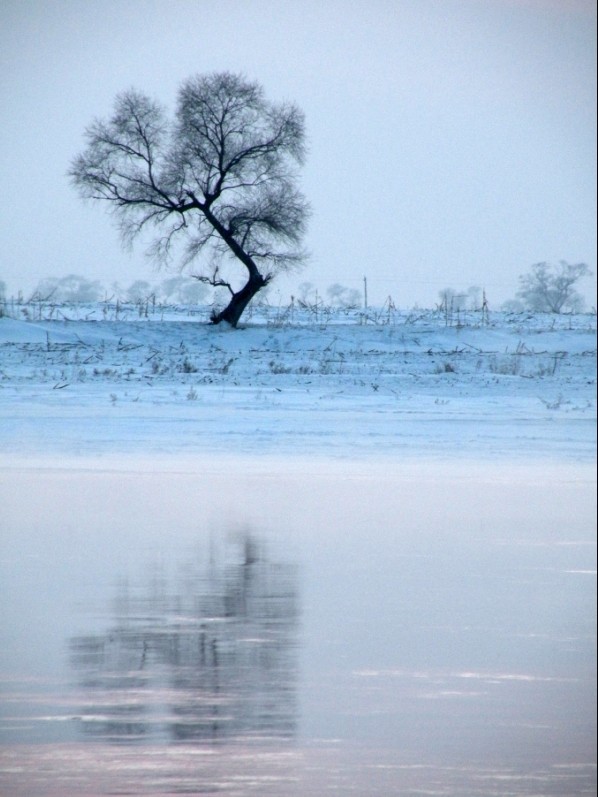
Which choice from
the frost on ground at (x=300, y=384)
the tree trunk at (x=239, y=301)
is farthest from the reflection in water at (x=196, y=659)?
the tree trunk at (x=239, y=301)

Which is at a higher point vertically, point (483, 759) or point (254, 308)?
point (254, 308)

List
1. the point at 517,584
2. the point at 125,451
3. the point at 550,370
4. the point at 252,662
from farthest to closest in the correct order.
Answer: the point at 550,370 < the point at 125,451 < the point at 517,584 < the point at 252,662

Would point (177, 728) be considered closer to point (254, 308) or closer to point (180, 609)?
point (180, 609)

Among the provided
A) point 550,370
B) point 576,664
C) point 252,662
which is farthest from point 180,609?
point 550,370

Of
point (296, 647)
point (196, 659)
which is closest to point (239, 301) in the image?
point (296, 647)

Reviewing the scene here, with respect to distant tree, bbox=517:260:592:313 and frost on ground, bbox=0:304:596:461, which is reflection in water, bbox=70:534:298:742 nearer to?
frost on ground, bbox=0:304:596:461

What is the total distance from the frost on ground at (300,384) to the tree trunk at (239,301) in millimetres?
724

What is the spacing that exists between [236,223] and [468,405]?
18.9 m

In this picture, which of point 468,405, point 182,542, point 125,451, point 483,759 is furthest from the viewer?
point 468,405

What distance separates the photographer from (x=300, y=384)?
23.6 metres

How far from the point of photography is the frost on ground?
15.9 metres

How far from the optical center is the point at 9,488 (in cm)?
1180

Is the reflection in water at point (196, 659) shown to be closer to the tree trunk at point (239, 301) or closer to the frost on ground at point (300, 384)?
the frost on ground at point (300, 384)

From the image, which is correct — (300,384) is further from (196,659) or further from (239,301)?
(196,659)
